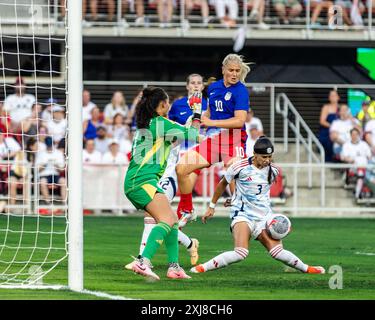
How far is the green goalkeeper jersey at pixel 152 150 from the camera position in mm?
11117

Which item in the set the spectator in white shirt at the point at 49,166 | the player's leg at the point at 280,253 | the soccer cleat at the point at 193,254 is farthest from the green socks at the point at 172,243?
the spectator in white shirt at the point at 49,166

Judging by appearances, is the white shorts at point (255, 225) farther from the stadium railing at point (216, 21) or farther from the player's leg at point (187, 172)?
the stadium railing at point (216, 21)

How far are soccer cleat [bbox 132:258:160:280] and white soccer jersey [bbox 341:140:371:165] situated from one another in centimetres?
1425

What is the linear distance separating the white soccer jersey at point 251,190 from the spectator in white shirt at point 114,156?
1230cm

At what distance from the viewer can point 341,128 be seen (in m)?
25.9

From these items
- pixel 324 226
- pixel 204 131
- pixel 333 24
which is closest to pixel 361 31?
pixel 333 24

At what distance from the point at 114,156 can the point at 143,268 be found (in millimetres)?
13419

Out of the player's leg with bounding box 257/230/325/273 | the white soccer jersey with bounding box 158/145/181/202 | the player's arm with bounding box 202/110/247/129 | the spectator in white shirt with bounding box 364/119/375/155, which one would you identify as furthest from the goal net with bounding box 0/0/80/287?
the spectator in white shirt with bounding box 364/119/375/155

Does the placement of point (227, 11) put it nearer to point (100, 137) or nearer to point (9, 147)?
point (100, 137)

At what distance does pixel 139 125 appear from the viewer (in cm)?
1126

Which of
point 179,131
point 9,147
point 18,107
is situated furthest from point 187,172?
point 18,107

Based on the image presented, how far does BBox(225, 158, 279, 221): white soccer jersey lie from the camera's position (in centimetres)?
1166
